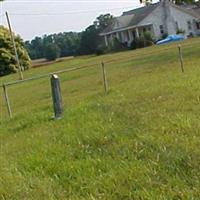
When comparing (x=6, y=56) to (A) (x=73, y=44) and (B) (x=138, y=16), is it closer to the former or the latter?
(B) (x=138, y=16)

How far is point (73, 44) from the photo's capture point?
333 feet

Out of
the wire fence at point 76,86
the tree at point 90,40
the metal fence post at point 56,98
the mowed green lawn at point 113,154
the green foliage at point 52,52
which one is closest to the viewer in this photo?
the mowed green lawn at point 113,154

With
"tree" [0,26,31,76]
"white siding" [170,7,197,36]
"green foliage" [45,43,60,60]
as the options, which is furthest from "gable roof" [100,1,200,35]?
"tree" [0,26,31,76]

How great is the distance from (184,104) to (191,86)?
89.1 inches

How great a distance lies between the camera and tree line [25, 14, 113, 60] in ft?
291

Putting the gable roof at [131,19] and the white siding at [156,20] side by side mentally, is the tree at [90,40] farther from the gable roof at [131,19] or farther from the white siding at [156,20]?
the white siding at [156,20]

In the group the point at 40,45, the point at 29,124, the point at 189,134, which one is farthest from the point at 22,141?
the point at 40,45

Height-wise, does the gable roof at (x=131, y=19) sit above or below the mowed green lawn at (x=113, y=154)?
above

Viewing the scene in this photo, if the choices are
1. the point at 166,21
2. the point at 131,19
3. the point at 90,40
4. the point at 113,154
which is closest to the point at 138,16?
the point at 131,19

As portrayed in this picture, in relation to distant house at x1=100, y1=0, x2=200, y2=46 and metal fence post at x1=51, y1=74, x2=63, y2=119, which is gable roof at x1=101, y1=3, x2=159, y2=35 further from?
metal fence post at x1=51, y1=74, x2=63, y2=119

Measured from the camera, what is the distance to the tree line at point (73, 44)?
3489 inches

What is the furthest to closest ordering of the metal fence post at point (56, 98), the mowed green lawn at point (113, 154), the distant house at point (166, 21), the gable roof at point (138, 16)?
the gable roof at point (138, 16)
the distant house at point (166, 21)
the metal fence post at point (56, 98)
the mowed green lawn at point (113, 154)

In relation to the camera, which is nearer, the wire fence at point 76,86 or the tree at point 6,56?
the wire fence at point 76,86

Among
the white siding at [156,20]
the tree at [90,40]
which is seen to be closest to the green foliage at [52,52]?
the tree at [90,40]
